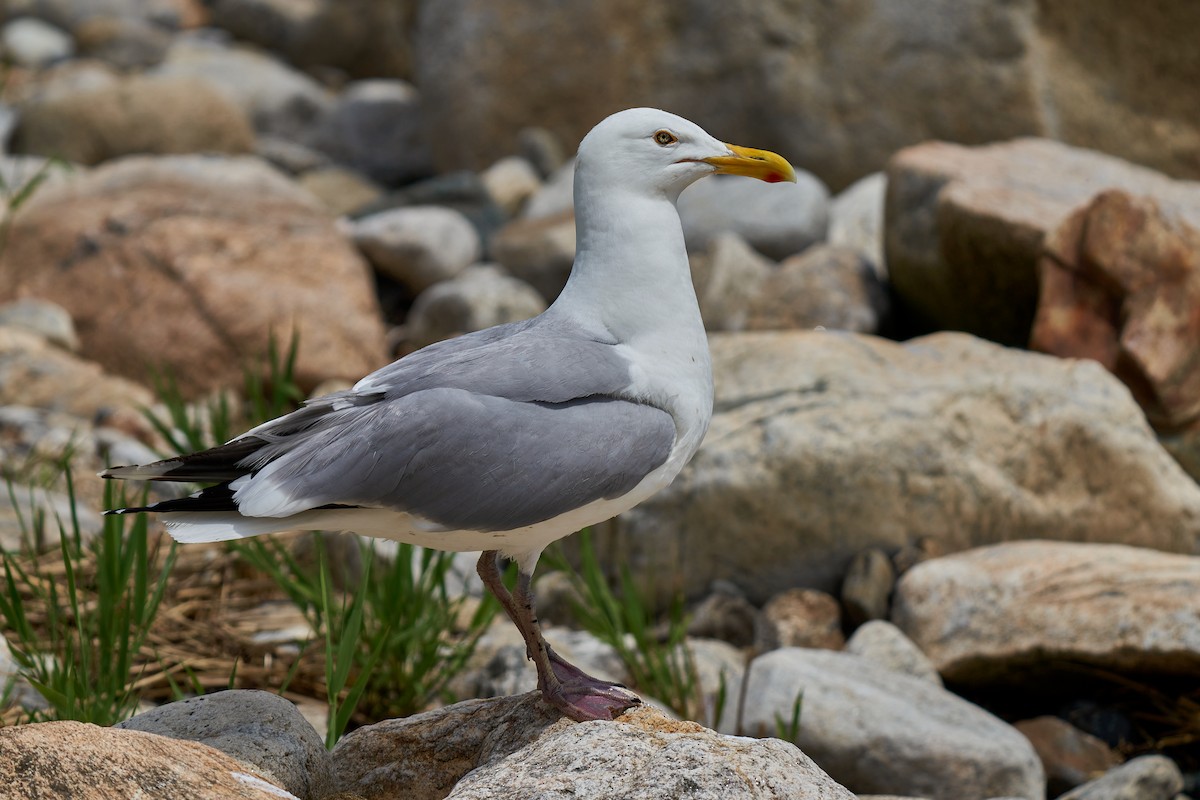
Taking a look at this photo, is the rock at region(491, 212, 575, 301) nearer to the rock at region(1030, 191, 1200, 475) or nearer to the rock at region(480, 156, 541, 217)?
the rock at region(480, 156, 541, 217)

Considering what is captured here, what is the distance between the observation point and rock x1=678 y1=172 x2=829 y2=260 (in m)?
8.84

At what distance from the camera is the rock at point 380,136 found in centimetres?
1373

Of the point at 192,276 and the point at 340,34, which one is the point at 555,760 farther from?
the point at 340,34

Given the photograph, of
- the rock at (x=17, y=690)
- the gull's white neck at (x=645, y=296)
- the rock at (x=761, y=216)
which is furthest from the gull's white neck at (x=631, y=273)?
the rock at (x=761, y=216)

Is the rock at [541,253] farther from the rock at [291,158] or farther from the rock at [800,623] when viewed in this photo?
the rock at [291,158]

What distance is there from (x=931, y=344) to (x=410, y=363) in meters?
3.67

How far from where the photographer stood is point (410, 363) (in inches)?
124

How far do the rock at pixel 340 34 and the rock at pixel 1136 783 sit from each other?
1434 centimetres

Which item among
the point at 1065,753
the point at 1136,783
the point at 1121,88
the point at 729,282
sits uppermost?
the point at 1121,88

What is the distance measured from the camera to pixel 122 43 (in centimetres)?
1662

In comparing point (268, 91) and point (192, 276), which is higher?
point (192, 276)

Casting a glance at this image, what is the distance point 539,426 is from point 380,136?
11.7 m

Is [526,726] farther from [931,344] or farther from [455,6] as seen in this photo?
[455,6]

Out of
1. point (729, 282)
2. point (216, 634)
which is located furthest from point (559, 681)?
point (729, 282)
